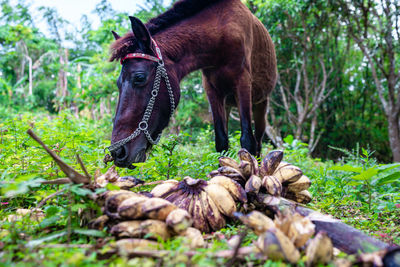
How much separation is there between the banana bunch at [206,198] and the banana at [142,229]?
273 mm

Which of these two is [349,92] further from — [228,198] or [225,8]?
[228,198]

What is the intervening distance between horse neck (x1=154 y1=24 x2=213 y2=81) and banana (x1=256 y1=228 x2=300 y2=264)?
197 centimetres

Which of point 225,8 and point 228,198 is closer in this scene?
point 228,198

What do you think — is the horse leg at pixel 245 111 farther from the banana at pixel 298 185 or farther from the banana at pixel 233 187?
the banana at pixel 233 187

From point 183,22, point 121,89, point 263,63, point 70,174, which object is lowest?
point 70,174

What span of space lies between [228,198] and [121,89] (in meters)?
1.41

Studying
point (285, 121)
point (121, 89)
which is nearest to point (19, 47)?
point (285, 121)

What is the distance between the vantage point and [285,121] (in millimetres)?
10945

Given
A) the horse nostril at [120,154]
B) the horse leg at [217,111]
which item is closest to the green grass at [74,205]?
the horse nostril at [120,154]

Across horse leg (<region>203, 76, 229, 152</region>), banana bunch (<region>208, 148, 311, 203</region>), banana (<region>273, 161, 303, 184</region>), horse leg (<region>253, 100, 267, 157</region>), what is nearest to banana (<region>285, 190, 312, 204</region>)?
banana bunch (<region>208, 148, 311, 203</region>)

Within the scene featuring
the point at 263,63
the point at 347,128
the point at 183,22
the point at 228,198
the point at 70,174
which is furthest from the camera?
the point at 347,128

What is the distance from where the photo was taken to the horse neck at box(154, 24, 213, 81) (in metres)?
2.65

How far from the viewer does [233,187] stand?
159 centimetres

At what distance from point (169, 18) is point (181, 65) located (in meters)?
0.54
